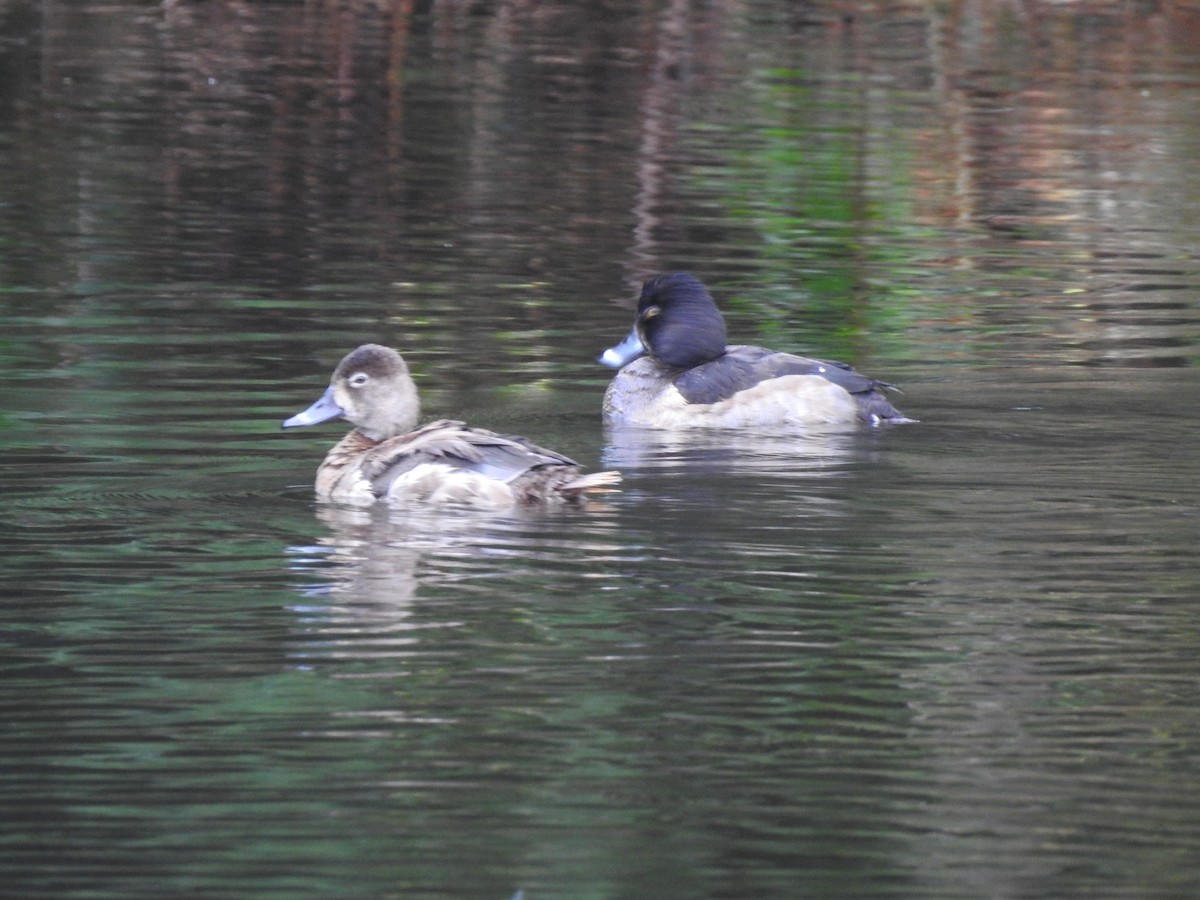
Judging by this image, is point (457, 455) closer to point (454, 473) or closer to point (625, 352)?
point (454, 473)

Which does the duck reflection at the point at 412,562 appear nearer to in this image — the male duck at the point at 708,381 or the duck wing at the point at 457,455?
the duck wing at the point at 457,455

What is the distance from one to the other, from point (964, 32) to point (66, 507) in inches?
1166

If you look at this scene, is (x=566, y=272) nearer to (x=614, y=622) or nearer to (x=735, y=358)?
(x=735, y=358)

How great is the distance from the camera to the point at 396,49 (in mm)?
33969

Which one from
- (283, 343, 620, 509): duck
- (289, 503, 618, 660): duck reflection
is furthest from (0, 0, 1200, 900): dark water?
(283, 343, 620, 509): duck

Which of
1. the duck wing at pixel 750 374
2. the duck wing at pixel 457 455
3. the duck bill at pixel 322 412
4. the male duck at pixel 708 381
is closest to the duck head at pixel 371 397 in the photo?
the duck bill at pixel 322 412

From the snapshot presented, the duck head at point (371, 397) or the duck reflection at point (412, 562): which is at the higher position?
the duck head at point (371, 397)

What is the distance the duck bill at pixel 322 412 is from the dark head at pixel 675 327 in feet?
9.86

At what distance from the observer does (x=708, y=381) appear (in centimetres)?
1291

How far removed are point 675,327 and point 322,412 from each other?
10.4 ft

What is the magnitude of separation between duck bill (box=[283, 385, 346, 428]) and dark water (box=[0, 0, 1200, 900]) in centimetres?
25

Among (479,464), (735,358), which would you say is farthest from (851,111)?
(479,464)

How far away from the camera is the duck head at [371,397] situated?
10820 mm

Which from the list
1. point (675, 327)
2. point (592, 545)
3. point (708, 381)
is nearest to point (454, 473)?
point (592, 545)
